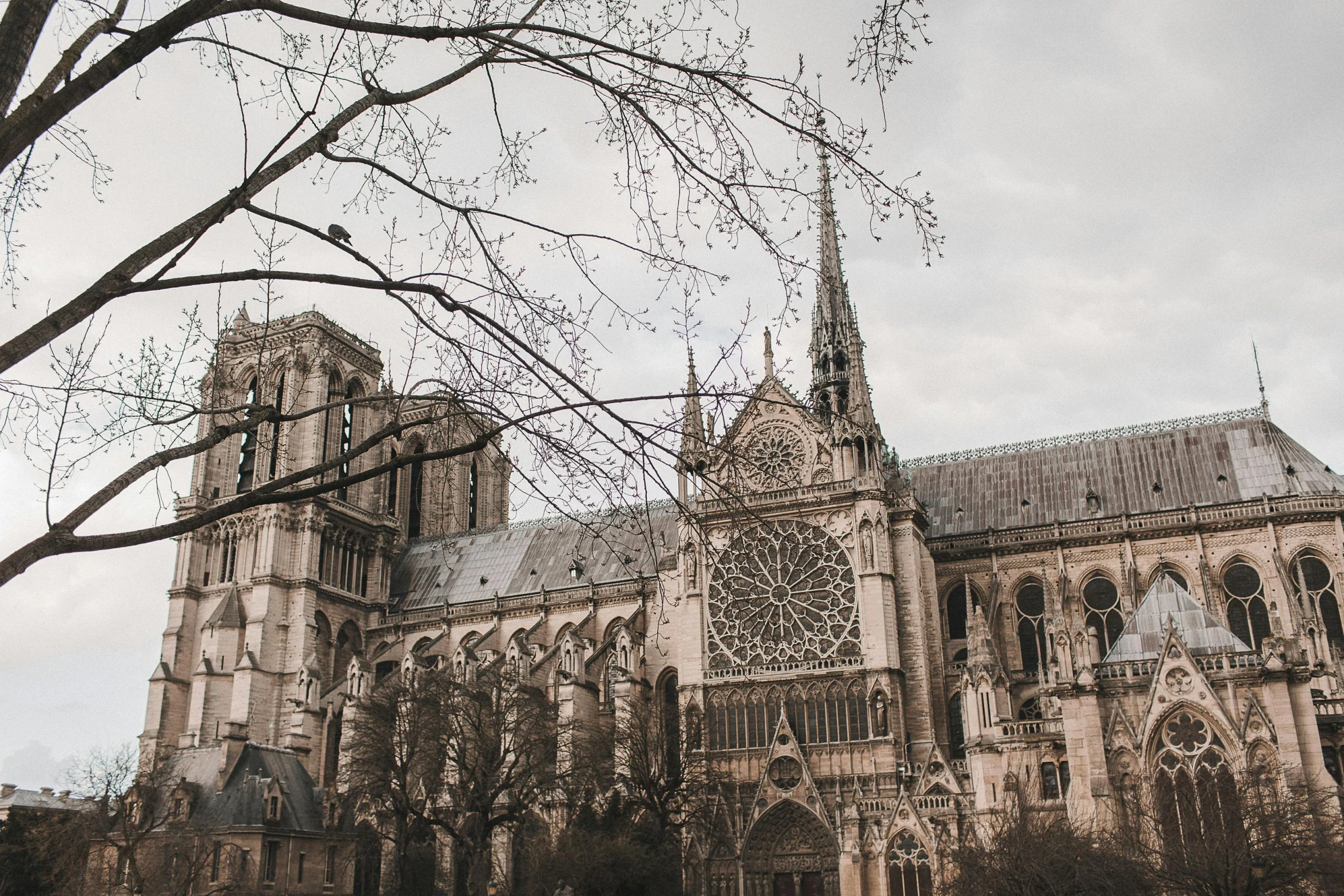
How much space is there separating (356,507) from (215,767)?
1950 centimetres

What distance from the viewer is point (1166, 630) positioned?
3183 centimetres

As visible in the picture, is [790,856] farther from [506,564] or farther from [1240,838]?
[506,564]

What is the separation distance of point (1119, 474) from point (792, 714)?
18.7 metres

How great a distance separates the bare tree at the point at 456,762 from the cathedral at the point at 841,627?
437cm

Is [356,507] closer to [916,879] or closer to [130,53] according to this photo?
[916,879]

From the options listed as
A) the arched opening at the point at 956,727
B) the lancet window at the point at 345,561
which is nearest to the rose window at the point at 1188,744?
the arched opening at the point at 956,727

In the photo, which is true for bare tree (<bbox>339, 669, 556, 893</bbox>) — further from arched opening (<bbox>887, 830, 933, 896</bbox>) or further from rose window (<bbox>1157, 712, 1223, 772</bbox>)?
rose window (<bbox>1157, 712, 1223, 772</bbox>)

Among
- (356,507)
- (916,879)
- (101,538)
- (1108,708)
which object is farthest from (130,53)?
(356,507)

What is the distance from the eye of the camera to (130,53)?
7.62m

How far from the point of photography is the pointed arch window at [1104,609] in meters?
48.6

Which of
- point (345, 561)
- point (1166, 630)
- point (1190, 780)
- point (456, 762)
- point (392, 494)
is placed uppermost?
point (392, 494)

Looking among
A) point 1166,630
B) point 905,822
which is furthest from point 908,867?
point 1166,630

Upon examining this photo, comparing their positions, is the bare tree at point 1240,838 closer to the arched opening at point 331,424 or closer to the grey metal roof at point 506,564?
the grey metal roof at point 506,564

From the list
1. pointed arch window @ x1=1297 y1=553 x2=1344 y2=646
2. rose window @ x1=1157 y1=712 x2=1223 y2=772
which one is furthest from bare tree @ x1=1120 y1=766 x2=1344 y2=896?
pointed arch window @ x1=1297 y1=553 x2=1344 y2=646
